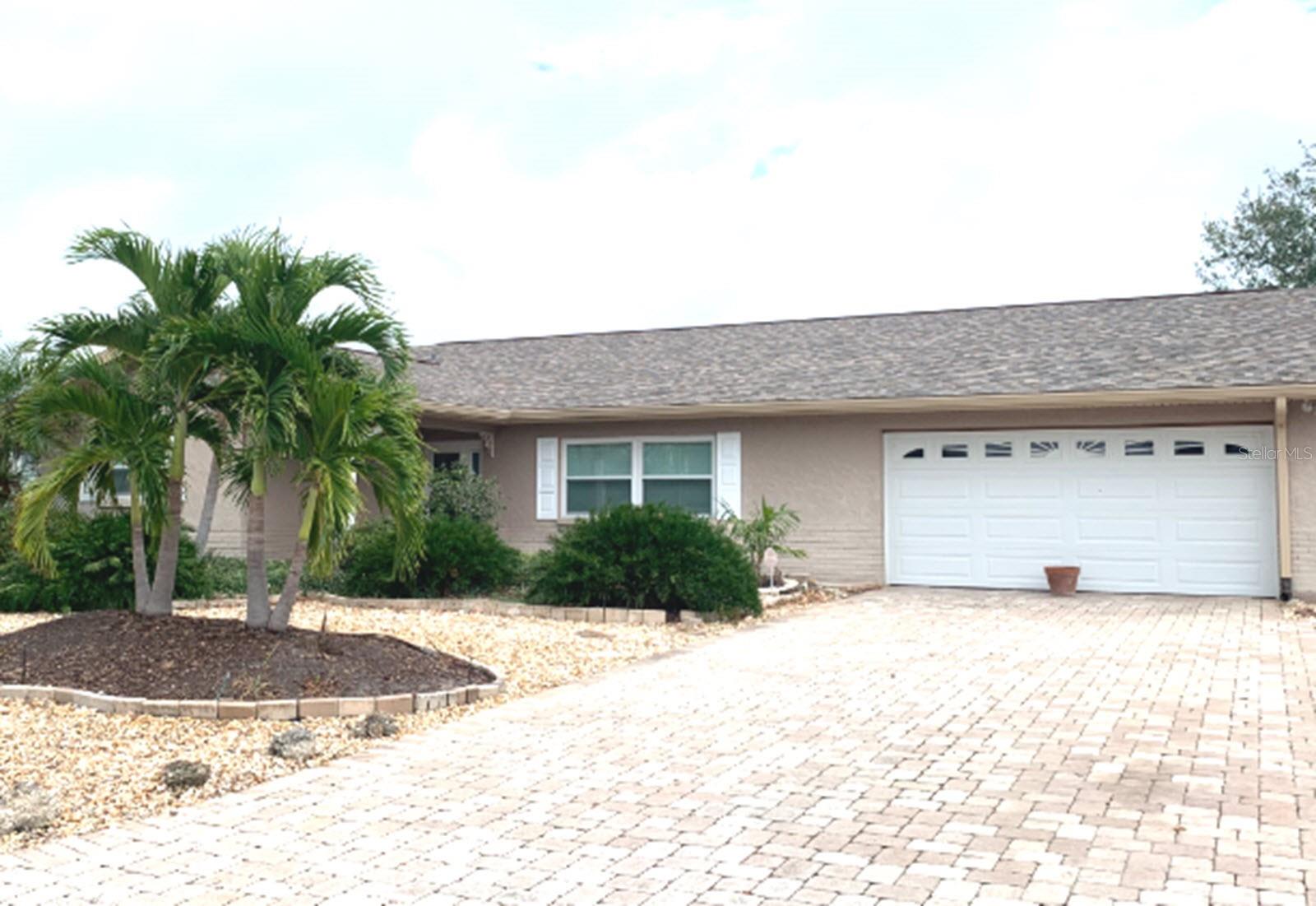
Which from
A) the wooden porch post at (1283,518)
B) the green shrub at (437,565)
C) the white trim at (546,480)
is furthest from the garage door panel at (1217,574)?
the white trim at (546,480)

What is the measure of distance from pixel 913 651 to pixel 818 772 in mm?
3966

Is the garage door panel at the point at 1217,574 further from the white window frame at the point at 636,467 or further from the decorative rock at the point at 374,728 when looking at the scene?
the decorative rock at the point at 374,728

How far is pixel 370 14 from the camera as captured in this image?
11633 millimetres

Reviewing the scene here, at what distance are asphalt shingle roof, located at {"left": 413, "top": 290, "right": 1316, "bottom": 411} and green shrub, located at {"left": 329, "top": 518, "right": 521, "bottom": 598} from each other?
8.46 feet

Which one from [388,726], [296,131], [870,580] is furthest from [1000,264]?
[388,726]

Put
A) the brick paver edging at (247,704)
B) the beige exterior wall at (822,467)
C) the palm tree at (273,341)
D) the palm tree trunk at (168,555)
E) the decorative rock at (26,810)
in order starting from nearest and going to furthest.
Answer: the decorative rock at (26,810), the brick paver edging at (247,704), the palm tree at (273,341), the palm tree trunk at (168,555), the beige exterior wall at (822,467)

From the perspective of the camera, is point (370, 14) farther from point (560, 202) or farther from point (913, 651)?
point (560, 202)

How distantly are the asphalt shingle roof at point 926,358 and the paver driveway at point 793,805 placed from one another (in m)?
5.99

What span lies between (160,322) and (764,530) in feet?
25.0

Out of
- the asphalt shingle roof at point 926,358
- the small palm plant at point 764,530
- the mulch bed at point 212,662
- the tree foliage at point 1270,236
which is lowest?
the mulch bed at point 212,662

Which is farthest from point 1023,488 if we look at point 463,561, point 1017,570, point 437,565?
point 437,565

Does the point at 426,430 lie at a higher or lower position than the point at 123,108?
lower

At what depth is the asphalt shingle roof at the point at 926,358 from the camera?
13570 mm

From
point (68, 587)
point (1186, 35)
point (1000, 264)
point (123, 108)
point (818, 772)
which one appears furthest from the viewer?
point (1000, 264)
